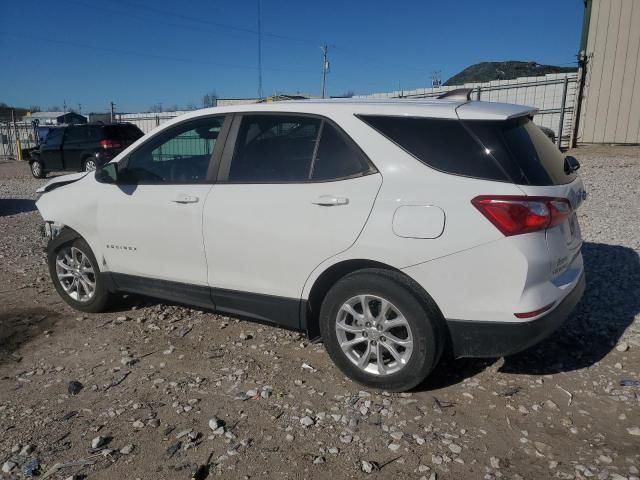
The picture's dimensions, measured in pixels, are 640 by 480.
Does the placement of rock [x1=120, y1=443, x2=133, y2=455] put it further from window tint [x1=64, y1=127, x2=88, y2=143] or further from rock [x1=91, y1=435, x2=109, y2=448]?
window tint [x1=64, y1=127, x2=88, y2=143]

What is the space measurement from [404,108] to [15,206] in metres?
10.1

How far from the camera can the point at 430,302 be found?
2.90 m

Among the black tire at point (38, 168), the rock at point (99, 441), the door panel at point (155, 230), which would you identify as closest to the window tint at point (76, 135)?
the black tire at point (38, 168)

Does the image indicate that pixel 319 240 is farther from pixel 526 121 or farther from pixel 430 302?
pixel 526 121

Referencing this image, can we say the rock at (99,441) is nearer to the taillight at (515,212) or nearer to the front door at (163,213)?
the front door at (163,213)

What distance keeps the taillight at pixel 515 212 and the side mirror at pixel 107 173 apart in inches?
111

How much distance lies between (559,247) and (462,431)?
3.83 ft

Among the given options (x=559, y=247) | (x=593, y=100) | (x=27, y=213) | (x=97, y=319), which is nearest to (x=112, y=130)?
(x=27, y=213)

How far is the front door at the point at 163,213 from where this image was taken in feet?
12.1

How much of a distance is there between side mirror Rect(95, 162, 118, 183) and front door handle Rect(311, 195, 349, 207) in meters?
1.85

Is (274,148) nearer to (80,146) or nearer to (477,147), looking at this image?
(477,147)

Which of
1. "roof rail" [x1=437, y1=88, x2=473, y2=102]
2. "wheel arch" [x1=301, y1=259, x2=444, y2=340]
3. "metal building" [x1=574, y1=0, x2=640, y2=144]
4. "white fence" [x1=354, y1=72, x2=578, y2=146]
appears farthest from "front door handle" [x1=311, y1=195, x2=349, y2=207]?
"metal building" [x1=574, y1=0, x2=640, y2=144]

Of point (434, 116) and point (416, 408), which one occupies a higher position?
point (434, 116)

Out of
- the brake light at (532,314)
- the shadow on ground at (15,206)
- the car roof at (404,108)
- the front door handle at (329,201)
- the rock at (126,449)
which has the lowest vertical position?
the rock at (126,449)
